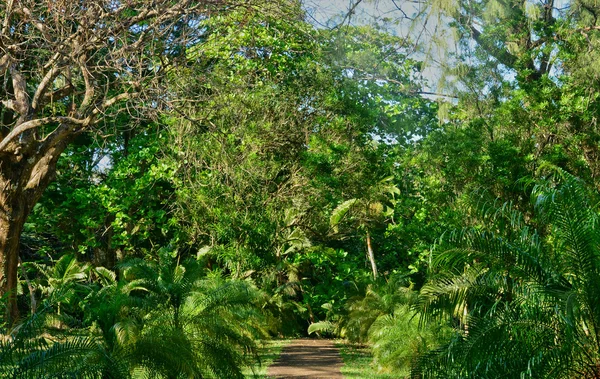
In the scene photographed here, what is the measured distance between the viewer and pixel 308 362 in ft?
60.6

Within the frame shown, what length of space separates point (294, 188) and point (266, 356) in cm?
482

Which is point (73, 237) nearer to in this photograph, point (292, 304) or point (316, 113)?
point (292, 304)

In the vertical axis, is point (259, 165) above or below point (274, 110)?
below

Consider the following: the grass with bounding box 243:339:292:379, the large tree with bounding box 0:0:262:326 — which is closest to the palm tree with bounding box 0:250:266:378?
the grass with bounding box 243:339:292:379

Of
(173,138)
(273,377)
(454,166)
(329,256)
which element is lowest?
(273,377)

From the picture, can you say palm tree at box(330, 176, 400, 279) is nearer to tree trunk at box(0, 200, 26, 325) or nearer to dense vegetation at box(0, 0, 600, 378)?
dense vegetation at box(0, 0, 600, 378)

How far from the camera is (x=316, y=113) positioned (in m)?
22.2

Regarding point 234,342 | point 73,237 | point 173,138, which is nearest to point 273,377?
point 234,342

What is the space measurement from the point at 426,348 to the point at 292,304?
39.5 feet

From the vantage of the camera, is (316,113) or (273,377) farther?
(316,113)

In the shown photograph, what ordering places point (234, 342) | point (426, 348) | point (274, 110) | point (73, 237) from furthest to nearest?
point (73, 237)
point (274, 110)
point (426, 348)
point (234, 342)

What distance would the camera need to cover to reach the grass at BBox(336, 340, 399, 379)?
16.1 meters

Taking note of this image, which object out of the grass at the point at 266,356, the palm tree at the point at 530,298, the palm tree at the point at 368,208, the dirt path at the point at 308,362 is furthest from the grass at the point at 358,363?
the palm tree at the point at 530,298

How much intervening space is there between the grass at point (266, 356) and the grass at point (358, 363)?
172 centimetres
